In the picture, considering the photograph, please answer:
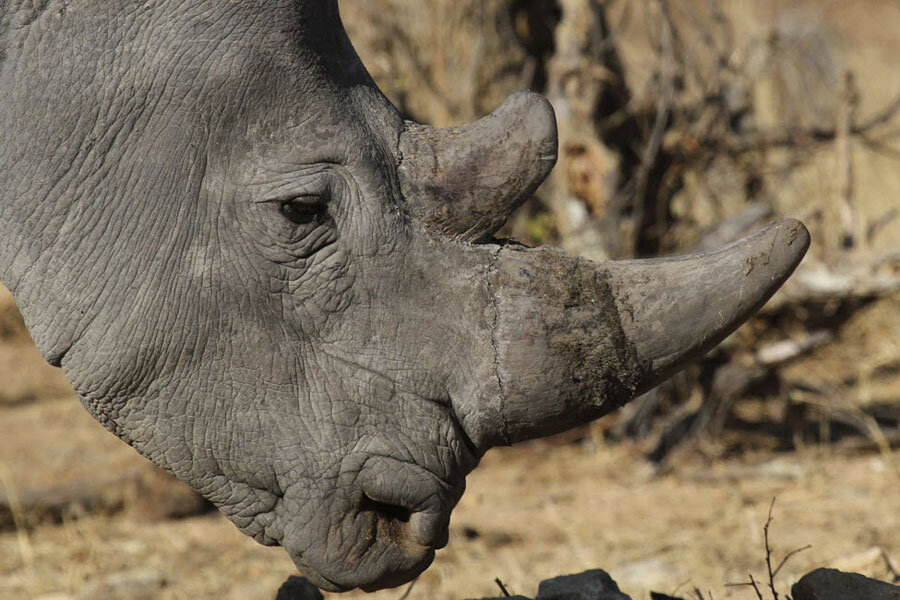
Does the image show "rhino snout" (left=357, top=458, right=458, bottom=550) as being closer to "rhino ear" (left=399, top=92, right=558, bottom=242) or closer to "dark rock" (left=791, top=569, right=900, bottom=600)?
"rhino ear" (left=399, top=92, right=558, bottom=242)

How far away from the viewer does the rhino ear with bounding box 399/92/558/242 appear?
2152 millimetres

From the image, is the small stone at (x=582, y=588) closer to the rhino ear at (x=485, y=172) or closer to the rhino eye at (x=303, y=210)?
the rhino ear at (x=485, y=172)

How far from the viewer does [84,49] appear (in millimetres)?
2107

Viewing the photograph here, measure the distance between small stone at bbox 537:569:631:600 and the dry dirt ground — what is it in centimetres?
65

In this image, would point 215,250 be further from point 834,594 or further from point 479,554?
point 479,554

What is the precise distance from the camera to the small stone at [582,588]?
9.04 feet

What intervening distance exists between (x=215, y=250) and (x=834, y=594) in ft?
5.22

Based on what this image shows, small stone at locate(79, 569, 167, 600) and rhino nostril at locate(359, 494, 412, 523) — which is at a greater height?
rhino nostril at locate(359, 494, 412, 523)

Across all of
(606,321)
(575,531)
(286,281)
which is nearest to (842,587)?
(606,321)

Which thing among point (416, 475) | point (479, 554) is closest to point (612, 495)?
point (479, 554)

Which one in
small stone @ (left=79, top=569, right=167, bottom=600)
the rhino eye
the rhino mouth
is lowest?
small stone @ (left=79, top=569, right=167, bottom=600)

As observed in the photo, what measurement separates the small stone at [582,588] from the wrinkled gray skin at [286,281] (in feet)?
2.50

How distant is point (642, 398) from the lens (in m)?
5.65

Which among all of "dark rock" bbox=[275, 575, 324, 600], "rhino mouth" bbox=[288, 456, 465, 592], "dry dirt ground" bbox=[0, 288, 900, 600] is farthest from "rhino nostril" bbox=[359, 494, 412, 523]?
"dry dirt ground" bbox=[0, 288, 900, 600]
